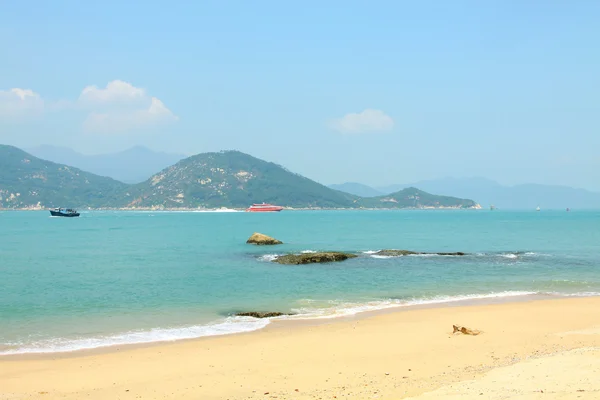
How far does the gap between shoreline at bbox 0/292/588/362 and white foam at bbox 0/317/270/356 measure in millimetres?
209

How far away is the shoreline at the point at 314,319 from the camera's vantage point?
1825cm

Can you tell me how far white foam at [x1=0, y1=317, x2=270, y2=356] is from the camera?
747 inches

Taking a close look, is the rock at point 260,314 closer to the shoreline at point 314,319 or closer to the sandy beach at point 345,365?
the shoreline at point 314,319

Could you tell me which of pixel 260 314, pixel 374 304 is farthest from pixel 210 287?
pixel 374 304

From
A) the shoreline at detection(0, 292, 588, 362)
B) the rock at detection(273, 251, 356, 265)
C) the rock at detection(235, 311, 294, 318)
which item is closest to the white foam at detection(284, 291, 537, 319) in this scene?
the shoreline at detection(0, 292, 588, 362)

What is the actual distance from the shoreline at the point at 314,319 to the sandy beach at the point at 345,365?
243 mm

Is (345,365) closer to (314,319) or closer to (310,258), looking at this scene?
(314,319)

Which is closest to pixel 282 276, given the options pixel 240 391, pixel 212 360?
pixel 212 360

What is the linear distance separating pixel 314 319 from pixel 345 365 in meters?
8.75

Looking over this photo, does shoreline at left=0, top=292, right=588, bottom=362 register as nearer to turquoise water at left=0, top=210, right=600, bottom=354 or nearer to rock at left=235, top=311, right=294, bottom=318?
turquoise water at left=0, top=210, right=600, bottom=354

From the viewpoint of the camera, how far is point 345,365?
51.4ft

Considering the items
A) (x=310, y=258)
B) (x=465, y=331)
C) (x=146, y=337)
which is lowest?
(x=146, y=337)

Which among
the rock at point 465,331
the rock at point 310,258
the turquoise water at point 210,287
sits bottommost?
the turquoise water at point 210,287

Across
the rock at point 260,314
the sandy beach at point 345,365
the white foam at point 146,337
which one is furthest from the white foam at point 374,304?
the white foam at point 146,337
